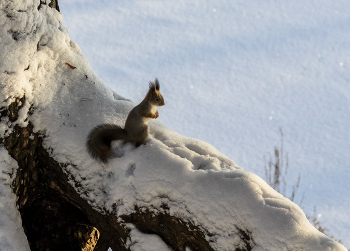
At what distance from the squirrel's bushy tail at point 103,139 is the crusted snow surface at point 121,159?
0.05 meters

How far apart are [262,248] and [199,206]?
38 cm

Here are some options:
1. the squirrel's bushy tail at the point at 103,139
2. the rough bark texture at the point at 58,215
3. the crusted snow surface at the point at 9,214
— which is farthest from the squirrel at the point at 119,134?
the crusted snow surface at the point at 9,214

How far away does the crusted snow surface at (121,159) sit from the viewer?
5.40ft

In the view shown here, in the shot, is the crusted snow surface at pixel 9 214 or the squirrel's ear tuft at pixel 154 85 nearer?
the crusted snow surface at pixel 9 214

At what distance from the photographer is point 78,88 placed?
236 cm

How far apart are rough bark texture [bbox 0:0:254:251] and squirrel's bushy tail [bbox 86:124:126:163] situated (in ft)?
0.91

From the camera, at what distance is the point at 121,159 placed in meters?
2.05

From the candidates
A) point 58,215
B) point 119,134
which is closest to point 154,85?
point 119,134

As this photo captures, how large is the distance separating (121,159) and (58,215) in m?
0.69

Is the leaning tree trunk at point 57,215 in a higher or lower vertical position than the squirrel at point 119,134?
lower

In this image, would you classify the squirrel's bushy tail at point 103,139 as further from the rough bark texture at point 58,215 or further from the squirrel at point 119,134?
the rough bark texture at point 58,215

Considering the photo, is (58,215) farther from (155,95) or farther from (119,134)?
(155,95)

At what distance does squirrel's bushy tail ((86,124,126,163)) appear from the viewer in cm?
206

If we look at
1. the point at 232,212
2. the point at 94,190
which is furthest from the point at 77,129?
the point at 232,212
